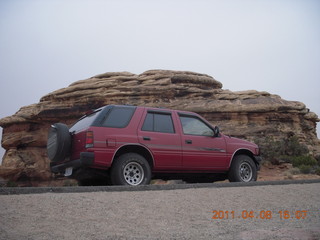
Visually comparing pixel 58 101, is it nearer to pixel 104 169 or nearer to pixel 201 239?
pixel 104 169

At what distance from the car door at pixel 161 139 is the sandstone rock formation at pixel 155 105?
19.4 meters

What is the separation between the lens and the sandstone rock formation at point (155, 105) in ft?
87.9

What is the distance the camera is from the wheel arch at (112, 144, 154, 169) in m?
6.50

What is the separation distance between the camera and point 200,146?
746 centimetres

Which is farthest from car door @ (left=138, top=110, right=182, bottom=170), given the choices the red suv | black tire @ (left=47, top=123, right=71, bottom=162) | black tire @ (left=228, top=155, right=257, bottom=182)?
black tire @ (left=228, top=155, right=257, bottom=182)

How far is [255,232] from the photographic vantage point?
12.5ft

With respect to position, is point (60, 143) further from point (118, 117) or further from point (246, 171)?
point (246, 171)

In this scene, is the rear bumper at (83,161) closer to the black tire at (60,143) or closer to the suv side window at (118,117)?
the black tire at (60,143)

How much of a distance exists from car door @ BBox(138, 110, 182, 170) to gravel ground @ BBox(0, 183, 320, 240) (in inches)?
56.7

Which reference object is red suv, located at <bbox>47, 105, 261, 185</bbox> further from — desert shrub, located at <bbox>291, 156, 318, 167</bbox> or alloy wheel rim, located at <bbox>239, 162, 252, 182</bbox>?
desert shrub, located at <bbox>291, 156, 318, 167</bbox>

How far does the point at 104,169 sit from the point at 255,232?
329 cm

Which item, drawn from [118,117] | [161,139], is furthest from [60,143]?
[161,139]
